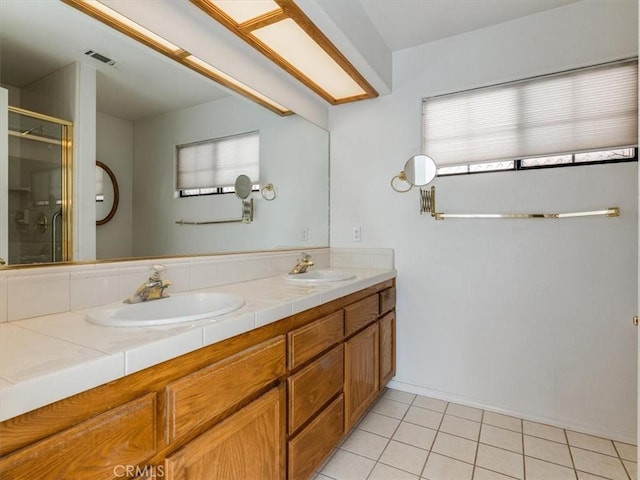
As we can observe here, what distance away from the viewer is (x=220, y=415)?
3.02 feet

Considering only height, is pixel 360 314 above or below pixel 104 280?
below

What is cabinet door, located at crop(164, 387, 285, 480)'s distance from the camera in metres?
0.82

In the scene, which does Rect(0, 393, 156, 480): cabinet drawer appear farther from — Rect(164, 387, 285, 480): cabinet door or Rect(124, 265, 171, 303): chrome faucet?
Rect(124, 265, 171, 303): chrome faucet

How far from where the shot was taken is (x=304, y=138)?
7.80 feet

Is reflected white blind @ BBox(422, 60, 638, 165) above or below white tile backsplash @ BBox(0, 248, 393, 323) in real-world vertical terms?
above

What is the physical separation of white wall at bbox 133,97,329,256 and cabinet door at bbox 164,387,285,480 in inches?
29.8

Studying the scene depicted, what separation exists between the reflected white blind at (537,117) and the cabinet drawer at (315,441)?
1.68 m

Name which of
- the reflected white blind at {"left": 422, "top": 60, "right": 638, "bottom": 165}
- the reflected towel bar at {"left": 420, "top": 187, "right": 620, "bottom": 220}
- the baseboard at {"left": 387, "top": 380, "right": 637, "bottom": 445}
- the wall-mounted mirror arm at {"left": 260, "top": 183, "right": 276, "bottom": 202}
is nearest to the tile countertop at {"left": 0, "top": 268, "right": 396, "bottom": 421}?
the wall-mounted mirror arm at {"left": 260, "top": 183, "right": 276, "bottom": 202}

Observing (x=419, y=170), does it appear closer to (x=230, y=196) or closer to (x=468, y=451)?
(x=230, y=196)

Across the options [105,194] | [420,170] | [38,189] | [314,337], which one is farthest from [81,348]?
[420,170]

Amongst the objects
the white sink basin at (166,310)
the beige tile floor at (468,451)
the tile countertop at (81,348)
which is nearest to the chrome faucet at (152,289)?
the white sink basin at (166,310)

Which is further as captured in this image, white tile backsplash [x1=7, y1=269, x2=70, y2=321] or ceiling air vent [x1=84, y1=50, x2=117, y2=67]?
ceiling air vent [x1=84, y1=50, x2=117, y2=67]

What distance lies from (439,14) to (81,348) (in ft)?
7.76

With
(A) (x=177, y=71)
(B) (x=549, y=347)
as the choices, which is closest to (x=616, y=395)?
(B) (x=549, y=347)
